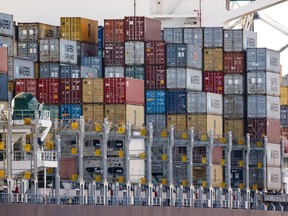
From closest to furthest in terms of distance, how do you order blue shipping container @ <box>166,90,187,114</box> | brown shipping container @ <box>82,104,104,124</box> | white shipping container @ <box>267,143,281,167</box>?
brown shipping container @ <box>82,104,104,124</box> → blue shipping container @ <box>166,90,187,114</box> → white shipping container @ <box>267,143,281,167</box>

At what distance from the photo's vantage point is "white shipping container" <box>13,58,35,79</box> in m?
82.6

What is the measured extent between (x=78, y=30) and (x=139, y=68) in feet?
11.9

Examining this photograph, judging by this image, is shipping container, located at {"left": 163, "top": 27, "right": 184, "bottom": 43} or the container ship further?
shipping container, located at {"left": 163, "top": 27, "right": 184, "bottom": 43}

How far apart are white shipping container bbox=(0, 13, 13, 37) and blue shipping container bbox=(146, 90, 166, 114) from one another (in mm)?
6409

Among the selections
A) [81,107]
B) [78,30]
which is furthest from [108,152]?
[78,30]

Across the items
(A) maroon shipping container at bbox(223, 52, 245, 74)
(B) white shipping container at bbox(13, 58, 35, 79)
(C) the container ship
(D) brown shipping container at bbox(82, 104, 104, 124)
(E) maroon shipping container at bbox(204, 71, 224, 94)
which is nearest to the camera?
(C) the container ship

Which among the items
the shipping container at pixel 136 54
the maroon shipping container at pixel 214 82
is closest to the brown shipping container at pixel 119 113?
the shipping container at pixel 136 54

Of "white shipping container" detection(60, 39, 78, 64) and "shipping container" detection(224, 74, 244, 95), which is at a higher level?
"white shipping container" detection(60, 39, 78, 64)

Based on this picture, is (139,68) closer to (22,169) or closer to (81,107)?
(81,107)

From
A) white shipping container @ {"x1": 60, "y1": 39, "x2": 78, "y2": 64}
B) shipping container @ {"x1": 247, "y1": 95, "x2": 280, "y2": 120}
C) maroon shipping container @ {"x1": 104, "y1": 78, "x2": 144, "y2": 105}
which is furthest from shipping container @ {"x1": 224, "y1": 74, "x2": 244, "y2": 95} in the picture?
maroon shipping container @ {"x1": 104, "y1": 78, "x2": 144, "y2": 105}

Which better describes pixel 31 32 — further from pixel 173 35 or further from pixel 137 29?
pixel 173 35

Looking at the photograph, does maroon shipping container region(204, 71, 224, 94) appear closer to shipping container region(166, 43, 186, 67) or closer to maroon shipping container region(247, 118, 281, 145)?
maroon shipping container region(247, 118, 281, 145)

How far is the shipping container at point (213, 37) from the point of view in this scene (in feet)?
295

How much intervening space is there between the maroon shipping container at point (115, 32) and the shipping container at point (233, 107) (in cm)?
571
